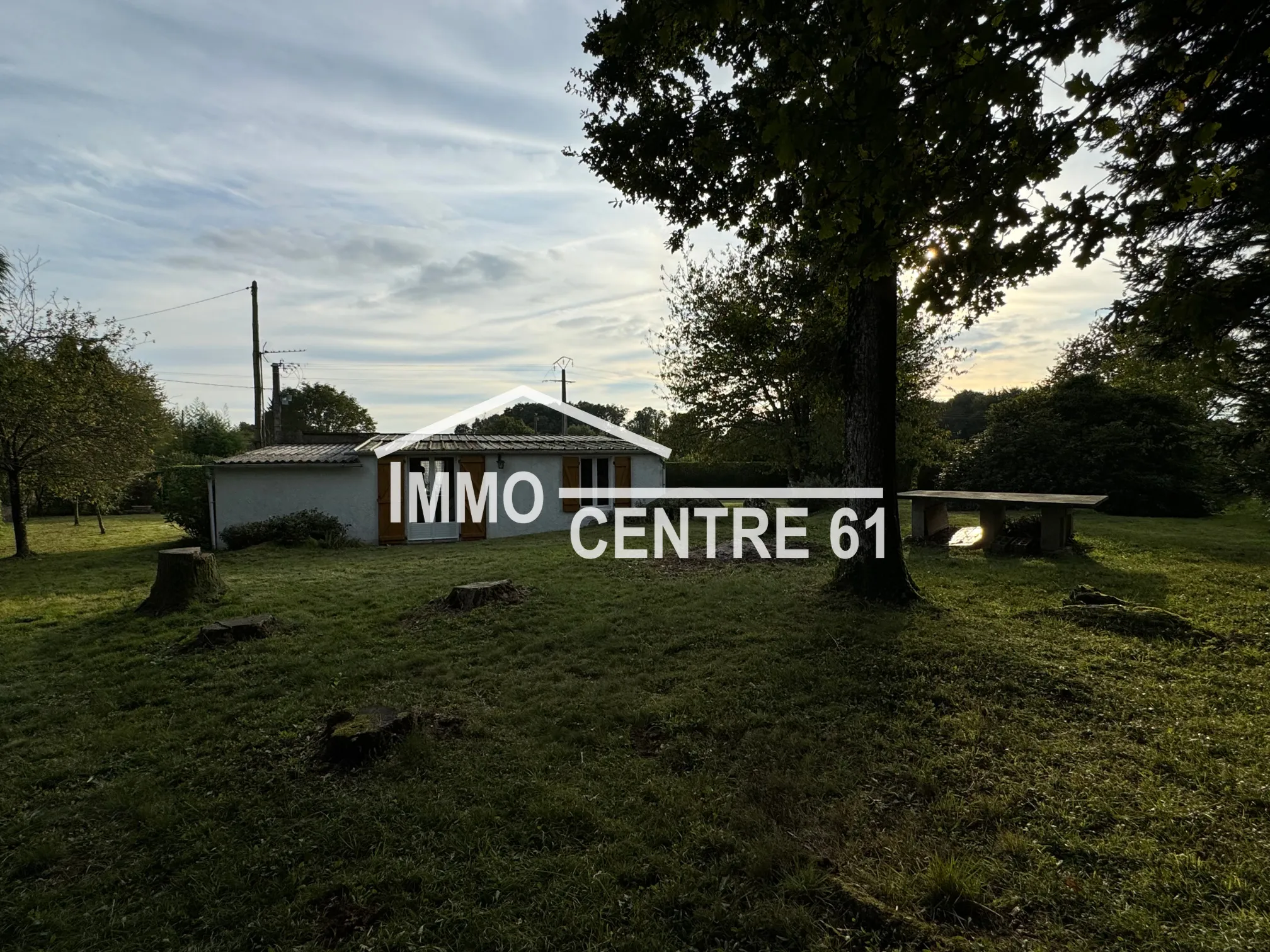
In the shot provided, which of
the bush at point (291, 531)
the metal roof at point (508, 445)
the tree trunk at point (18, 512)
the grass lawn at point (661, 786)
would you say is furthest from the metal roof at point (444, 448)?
the grass lawn at point (661, 786)

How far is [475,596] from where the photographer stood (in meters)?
6.78

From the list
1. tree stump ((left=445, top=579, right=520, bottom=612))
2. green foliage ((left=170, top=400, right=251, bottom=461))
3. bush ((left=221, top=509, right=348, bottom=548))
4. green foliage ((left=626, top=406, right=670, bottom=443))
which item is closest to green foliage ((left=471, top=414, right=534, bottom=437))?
green foliage ((left=626, top=406, right=670, bottom=443))

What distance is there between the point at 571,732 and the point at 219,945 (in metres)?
1.92

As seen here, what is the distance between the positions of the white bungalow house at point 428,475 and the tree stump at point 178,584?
19.9ft

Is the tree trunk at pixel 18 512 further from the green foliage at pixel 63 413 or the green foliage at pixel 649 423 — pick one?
the green foliage at pixel 649 423

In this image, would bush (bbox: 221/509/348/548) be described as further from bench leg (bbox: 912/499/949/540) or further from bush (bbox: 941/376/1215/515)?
bush (bbox: 941/376/1215/515)

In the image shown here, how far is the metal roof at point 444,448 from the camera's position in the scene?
42.9 feet

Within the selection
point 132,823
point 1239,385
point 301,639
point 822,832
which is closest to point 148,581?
point 301,639

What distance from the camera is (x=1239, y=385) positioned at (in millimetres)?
6820

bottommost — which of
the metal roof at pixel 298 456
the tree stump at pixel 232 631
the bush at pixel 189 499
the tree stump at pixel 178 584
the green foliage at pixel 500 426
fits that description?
the tree stump at pixel 232 631

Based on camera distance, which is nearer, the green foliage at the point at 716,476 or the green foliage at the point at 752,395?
the green foliage at the point at 752,395

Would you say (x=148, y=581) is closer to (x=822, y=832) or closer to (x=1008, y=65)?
(x=822, y=832)

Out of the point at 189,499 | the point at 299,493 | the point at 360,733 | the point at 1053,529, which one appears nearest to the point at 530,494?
the point at 299,493

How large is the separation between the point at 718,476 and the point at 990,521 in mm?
14096
